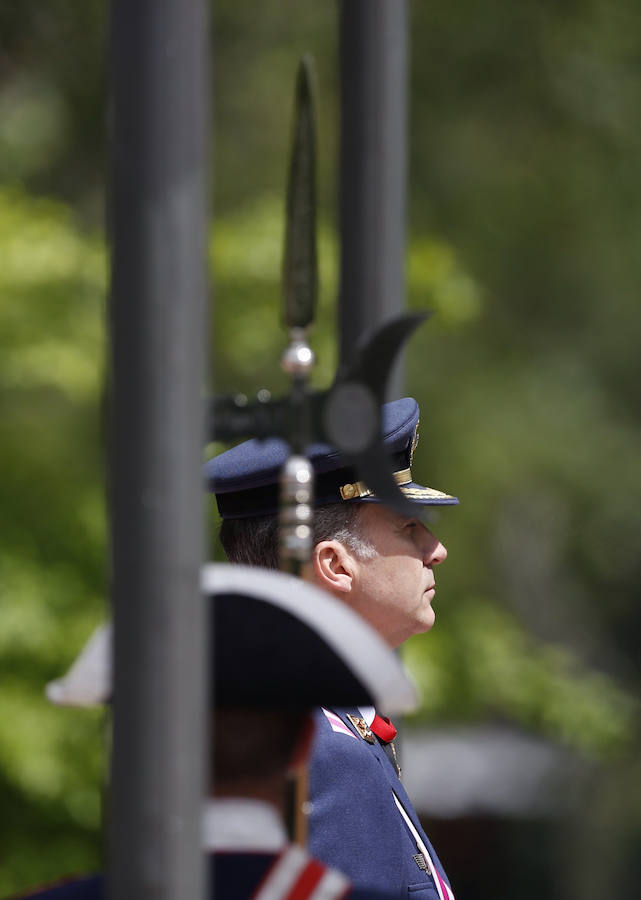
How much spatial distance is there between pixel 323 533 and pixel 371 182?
0.82 m

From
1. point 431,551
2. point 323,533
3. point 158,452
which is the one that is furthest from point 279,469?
point 158,452

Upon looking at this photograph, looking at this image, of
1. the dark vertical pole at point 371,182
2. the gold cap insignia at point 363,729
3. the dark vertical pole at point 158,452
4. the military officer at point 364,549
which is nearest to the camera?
the dark vertical pole at point 158,452

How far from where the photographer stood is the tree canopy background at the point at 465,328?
698 centimetres

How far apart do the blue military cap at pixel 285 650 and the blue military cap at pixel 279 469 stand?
2.89ft

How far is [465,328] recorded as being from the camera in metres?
10.1

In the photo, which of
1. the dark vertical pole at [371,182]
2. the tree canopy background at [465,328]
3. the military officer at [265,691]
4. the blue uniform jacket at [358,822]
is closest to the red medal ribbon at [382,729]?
the blue uniform jacket at [358,822]

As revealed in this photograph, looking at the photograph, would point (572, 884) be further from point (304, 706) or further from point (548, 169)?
point (304, 706)

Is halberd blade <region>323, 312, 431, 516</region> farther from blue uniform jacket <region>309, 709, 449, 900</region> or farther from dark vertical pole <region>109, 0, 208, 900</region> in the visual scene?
blue uniform jacket <region>309, 709, 449, 900</region>

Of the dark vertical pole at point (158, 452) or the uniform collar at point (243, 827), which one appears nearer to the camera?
the dark vertical pole at point (158, 452)

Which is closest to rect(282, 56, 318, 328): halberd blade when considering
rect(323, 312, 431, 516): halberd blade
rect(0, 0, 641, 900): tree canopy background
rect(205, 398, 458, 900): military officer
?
rect(323, 312, 431, 516): halberd blade

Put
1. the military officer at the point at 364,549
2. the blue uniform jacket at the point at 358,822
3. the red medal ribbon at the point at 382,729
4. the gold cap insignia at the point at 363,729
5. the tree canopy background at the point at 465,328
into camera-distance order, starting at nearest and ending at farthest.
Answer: the blue uniform jacket at the point at 358,822 < the military officer at the point at 364,549 < the gold cap insignia at the point at 363,729 < the red medal ribbon at the point at 382,729 < the tree canopy background at the point at 465,328

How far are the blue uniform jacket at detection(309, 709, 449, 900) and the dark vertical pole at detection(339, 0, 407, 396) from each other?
929 millimetres

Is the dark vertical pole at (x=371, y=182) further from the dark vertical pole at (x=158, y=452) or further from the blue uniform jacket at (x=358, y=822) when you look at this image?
the dark vertical pole at (x=158, y=452)

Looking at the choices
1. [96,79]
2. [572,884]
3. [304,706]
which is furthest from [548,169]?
[304,706]
